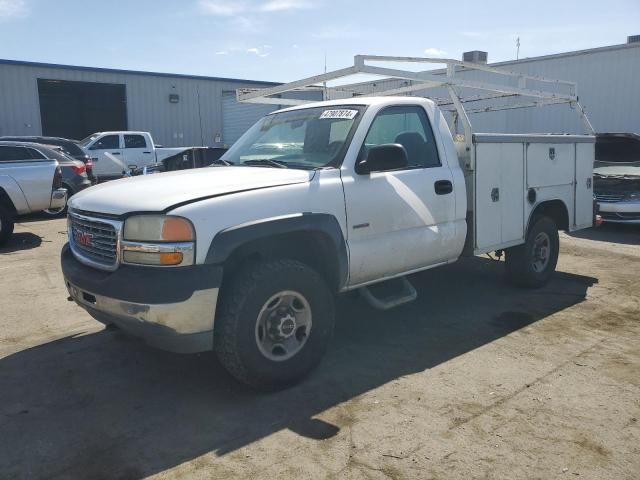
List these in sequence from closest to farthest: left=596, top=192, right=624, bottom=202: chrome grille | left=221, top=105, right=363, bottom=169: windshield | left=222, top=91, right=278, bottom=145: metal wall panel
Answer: left=221, top=105, right=363, bottom=169: windshield
left=596, top=192, right=624, bottom=202: chrome grille
left=222, top=91, right=278, bottom=145: metal wall panel

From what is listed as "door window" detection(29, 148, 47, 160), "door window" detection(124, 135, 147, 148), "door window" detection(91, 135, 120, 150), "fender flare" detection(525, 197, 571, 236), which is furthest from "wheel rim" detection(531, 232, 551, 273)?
"door window" detection(91, 135, 120, 150)

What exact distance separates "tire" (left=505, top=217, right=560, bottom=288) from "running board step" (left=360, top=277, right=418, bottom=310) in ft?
5.72

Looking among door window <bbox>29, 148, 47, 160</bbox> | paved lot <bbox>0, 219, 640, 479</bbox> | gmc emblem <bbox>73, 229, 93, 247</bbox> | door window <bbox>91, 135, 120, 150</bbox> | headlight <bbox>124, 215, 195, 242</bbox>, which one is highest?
door window <bbox>91, 135, 120, 150</bbox>

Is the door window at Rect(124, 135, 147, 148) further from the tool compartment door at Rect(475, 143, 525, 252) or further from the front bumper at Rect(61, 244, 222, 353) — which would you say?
the front bumper at Rect(61, 244, 222, 353)

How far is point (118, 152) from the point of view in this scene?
17906 millimetres

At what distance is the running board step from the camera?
439 centimetres

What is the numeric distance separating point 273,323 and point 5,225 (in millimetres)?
7158

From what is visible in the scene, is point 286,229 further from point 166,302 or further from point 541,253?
point 541,253

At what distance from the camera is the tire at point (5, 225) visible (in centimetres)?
899

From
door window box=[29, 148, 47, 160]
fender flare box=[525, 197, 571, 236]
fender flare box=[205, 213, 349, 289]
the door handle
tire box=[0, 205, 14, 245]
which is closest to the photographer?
fender flare box=[205, 213, 349, 289]

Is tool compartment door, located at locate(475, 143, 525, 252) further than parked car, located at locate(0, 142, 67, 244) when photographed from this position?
No

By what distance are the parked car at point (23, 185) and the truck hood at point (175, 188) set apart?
238 inches

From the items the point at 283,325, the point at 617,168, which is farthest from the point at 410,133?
the point at 617,168

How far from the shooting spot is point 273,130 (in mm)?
4891
